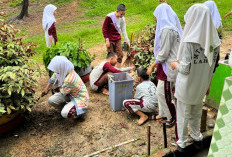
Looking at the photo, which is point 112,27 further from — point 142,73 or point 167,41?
point 167,41

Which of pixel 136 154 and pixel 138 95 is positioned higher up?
pixel 138 95

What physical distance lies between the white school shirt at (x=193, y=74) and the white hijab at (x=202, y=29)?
87mm

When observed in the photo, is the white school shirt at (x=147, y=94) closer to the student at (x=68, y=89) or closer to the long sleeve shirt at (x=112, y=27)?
the student at (x=68, y=89)

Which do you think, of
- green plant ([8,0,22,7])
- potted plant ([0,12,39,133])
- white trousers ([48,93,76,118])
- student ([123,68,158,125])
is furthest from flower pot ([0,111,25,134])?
green plant ([8,0,22,7])

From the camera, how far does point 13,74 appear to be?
3338 mm

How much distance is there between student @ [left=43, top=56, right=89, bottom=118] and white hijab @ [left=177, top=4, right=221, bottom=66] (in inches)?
81.0

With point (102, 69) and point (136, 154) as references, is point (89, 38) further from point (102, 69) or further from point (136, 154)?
point (136, 154)

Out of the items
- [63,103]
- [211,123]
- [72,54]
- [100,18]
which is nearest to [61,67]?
[63,103]

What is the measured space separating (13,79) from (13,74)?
14 centimetres

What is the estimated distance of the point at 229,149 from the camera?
2.02 meters

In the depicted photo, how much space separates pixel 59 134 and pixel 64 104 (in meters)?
0.65

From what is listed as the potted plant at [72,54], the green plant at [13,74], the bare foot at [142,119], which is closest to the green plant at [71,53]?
the potted plant at [72,54]

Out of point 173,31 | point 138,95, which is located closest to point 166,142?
point 138,95

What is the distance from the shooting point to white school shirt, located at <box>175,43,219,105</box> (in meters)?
2.68
